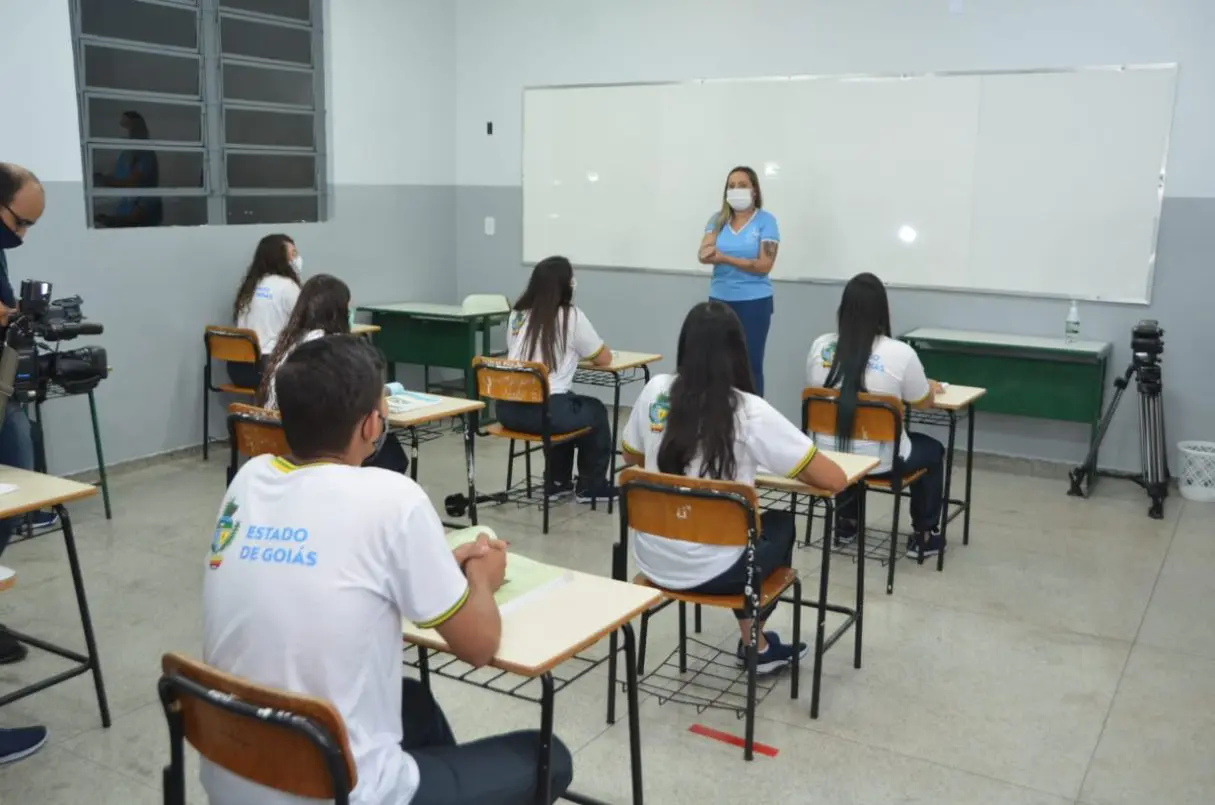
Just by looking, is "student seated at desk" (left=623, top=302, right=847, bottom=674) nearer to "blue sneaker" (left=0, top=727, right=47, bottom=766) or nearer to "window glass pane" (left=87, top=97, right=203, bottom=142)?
"blue sneaker" (left=0, top=727, right=47, bottom=766)

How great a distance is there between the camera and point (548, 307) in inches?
186

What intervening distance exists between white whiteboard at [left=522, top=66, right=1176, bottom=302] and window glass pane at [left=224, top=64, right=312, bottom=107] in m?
1.50

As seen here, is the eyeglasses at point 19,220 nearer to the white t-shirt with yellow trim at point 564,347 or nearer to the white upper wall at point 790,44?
the white t-shirt with yellow trim at point 564,347

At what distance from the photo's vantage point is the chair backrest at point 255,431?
3455 millimetres

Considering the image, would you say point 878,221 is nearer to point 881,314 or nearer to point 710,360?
point 881,314

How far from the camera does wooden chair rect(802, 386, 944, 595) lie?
3.83 meters

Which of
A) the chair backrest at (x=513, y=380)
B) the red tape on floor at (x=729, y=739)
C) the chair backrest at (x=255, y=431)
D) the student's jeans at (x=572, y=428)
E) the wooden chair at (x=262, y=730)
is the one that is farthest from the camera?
the student's jeans at (x=572, y=428)

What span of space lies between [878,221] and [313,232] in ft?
11.2

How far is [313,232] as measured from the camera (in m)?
6.58

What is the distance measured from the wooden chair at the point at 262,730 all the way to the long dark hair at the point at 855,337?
2.74 m

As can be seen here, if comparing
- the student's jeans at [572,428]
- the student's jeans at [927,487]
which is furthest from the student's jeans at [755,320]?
the student's jeans at [927,487]

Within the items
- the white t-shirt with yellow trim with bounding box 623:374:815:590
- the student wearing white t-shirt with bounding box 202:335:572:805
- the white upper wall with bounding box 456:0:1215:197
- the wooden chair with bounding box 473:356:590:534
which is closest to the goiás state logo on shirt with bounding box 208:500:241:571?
the student wearing white t-shirt with bounding box 202:335:572:805

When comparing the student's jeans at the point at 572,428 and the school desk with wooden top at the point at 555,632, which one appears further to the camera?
the student's jeans at the point at 572,428

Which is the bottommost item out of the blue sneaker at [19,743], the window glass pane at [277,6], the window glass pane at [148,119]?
the blue sneaker at [19,743]
